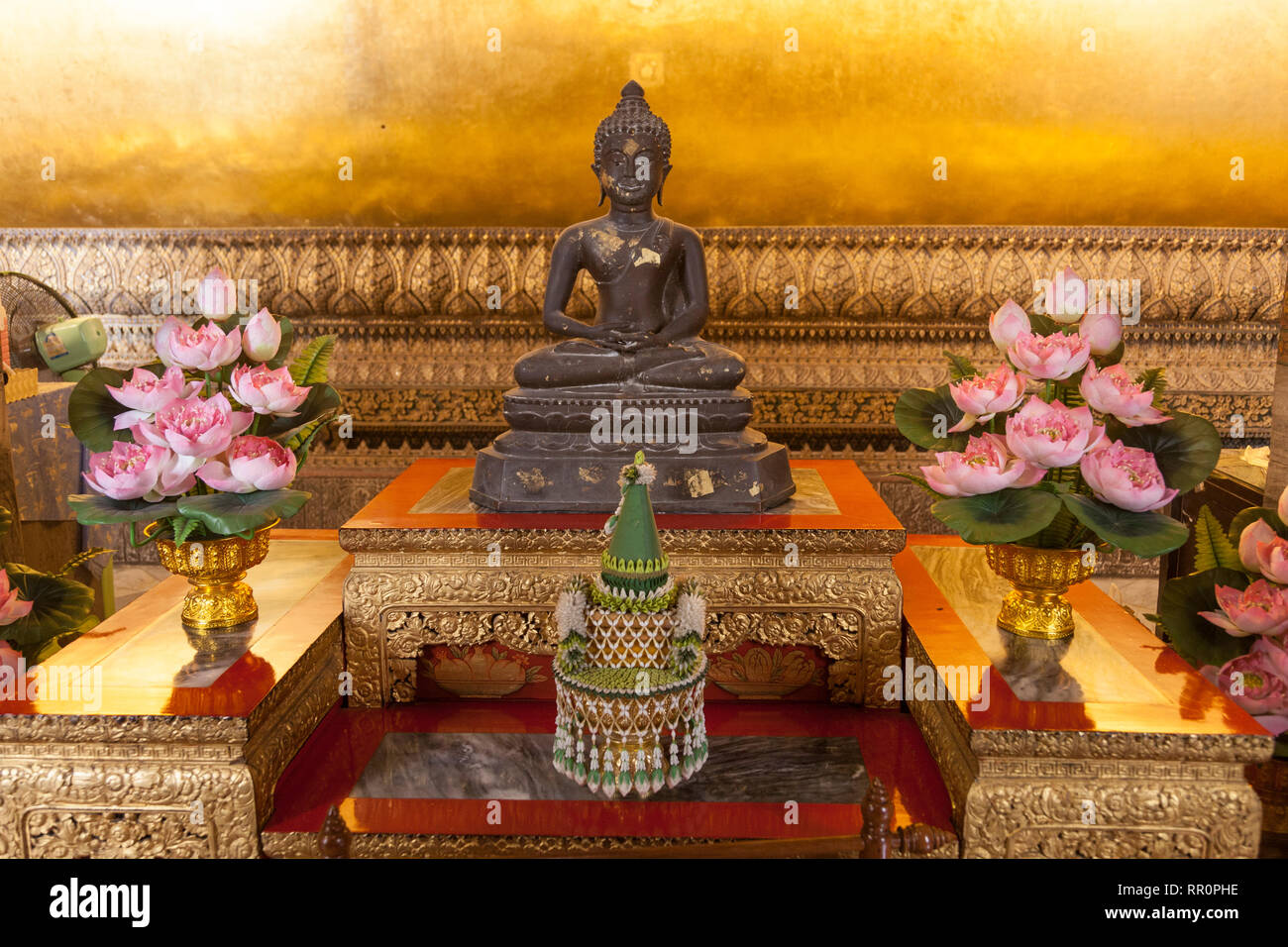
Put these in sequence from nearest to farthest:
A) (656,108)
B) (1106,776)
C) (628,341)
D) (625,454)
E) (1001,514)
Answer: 1. (1106,776)
2. (1001,514)
3. (625,454)
4. (628,341)
5. (656,108)

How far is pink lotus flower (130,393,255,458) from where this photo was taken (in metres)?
1.58

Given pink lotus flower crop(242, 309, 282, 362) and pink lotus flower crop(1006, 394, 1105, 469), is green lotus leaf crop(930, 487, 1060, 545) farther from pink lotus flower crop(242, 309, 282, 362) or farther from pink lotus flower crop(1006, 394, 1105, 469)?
pink lotus flower crop(242, 309, 282, 362)

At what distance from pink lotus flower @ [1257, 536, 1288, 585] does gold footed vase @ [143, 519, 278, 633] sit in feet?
5.48

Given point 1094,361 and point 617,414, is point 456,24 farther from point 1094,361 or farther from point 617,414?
point 1094,361

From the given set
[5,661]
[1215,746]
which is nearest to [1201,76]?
[1215,746]

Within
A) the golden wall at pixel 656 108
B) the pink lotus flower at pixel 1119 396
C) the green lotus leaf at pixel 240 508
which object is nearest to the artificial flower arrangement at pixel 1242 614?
the pink lotus flower at pixel 1119 396

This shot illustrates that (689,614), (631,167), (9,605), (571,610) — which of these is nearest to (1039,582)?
(689,614)

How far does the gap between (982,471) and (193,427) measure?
4.29 ft

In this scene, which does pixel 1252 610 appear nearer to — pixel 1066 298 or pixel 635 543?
pixel 1066 298

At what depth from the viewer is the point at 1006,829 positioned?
4.58ft

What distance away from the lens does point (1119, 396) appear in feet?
5.20

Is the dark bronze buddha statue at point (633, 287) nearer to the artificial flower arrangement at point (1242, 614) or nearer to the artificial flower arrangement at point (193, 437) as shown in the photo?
the artificial flower arrangement at point (193, 437)

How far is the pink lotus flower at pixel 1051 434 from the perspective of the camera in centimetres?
155

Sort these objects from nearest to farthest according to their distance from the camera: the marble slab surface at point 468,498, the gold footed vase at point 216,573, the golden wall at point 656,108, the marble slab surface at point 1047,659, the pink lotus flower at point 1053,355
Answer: the marble slab surface at point 1047,659 < the pink lotus flower at point 1053,355 < the gold footed vase at point 216,573 < the marble slab surface at point 468,498 < the golden wall at point 656,108
